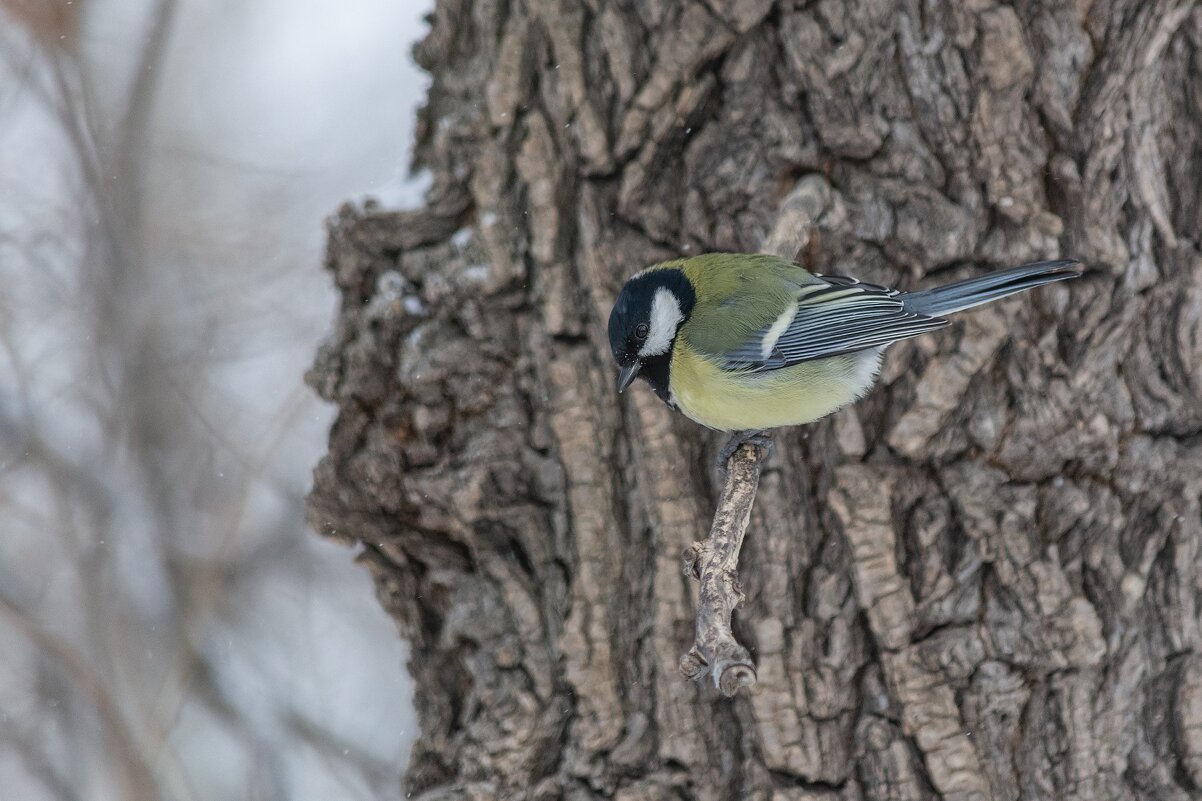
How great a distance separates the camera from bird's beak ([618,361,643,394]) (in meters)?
2.02

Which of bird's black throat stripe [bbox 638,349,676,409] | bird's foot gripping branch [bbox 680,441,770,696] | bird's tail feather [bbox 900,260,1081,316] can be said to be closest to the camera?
bird's foot gripping branch [bbox 680,441,770,696]

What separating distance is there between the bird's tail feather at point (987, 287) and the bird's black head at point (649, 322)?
48cm

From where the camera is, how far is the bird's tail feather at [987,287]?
72.4 inches

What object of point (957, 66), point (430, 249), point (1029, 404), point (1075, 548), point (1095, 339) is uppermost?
point (957, 66)

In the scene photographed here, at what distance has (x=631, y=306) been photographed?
1.94 meters

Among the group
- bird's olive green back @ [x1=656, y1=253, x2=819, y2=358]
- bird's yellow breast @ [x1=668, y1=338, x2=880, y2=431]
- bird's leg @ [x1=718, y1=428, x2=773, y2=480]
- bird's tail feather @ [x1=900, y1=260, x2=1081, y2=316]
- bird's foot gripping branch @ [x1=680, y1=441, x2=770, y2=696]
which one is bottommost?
bird's foot gripping branch @ [x1=680, y1=441, x2=770, y2=696]

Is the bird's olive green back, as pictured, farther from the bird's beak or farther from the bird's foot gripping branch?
the bird's foot gripping branch

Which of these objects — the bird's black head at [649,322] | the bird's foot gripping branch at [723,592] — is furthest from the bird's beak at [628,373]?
the bird's foot gripping branch at [723,592]

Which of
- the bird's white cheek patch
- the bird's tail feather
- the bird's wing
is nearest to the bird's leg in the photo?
the bird's wing

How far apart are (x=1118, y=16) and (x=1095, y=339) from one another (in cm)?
67

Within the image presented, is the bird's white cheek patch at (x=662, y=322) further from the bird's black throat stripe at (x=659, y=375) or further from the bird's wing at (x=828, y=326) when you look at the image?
the bird's wing at (x=828, y=326)

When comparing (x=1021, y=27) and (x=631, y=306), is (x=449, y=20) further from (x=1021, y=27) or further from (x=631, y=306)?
(x=1021, y=27)

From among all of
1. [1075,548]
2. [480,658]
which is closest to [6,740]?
[480,658]

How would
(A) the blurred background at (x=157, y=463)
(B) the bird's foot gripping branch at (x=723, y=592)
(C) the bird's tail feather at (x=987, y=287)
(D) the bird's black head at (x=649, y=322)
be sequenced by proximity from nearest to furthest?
(B) the bird's foot gripping branch at (x=723, y=592) < (C) the bird's tail feather at (x=987, y=287) < (D) the bird's black head at (x=649, y=322) < (A) the blurred background at (x=157, y=463)
